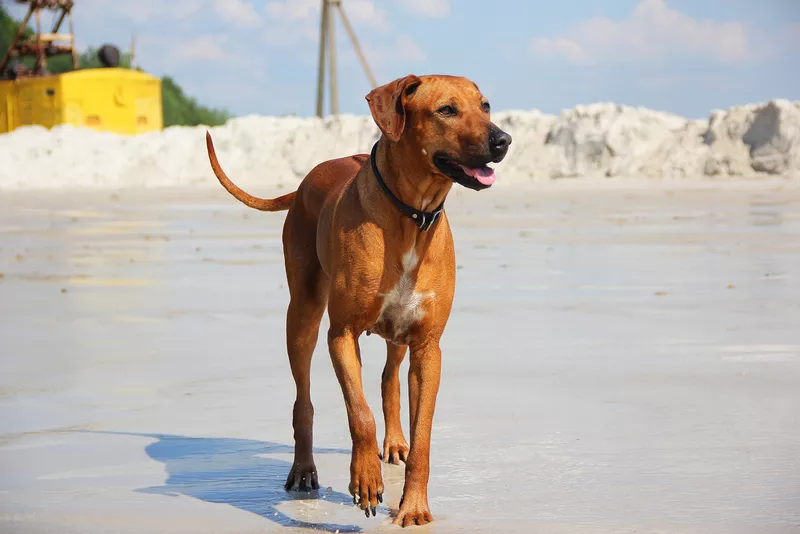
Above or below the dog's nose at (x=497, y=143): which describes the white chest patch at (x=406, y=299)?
below

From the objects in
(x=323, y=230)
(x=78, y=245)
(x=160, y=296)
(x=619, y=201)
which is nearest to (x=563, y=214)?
(x=619, y=201)

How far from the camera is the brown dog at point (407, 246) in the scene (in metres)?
4.61

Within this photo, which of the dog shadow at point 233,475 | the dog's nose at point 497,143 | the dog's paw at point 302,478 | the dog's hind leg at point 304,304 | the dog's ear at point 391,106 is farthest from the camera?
the dog's hind leg at point 304,304

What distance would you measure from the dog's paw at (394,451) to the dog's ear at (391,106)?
1657 millimetres

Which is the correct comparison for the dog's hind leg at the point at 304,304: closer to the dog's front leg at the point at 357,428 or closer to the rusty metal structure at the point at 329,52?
the dog's front leg at the point at 357,428

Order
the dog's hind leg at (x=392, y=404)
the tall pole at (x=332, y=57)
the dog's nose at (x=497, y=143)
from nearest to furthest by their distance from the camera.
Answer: the dog's nose at (x=497, y=143), the dog's hind leg at (x=392, y=404), the tall pole at (x=332, y=57)

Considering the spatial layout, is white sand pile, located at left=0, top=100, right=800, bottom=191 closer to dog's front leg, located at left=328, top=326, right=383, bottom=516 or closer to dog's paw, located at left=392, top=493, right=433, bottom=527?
dog's front leg, located at left=328, top=326, right=383, bottom=516

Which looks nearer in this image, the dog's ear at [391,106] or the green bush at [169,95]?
→ the dog's ear at [391,106]

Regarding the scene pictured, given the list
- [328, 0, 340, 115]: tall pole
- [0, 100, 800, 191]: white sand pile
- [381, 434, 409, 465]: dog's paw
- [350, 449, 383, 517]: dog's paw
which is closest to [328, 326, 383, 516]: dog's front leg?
[350, 449, 383, 517]: dog's paw

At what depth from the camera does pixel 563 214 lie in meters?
23.7

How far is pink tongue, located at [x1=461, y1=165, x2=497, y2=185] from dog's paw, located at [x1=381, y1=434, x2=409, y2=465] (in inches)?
65.8

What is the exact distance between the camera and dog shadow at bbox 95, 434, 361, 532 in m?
4.92

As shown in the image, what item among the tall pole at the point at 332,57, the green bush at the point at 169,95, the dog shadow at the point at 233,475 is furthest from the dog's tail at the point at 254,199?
the green bush at the point at 169,95

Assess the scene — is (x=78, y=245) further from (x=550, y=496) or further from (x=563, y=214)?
(x=550, y=496)
